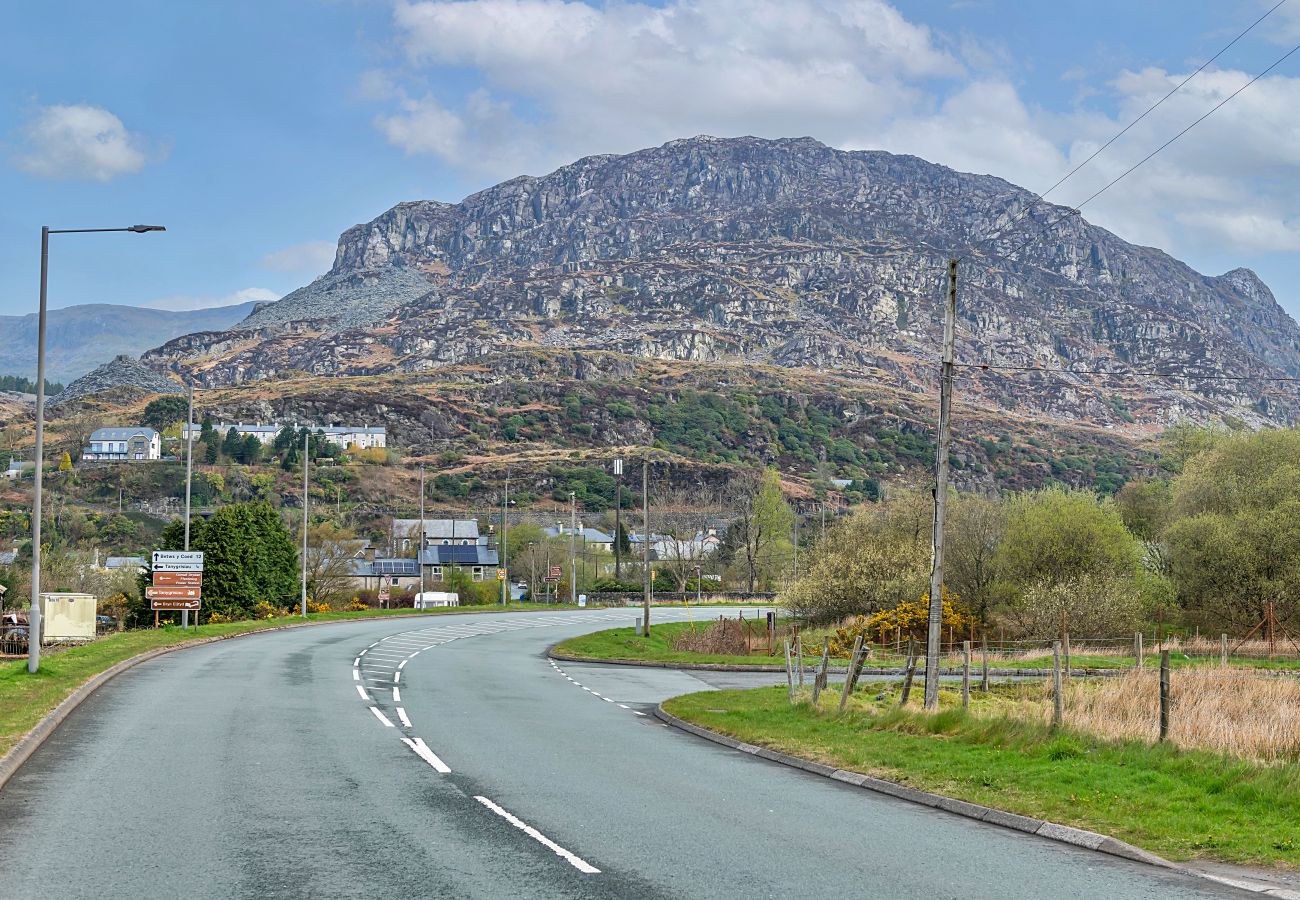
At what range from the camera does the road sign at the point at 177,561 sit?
46188 mm

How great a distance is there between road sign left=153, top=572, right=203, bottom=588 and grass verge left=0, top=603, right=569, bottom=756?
173cm

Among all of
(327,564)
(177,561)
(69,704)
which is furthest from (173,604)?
(327,564)

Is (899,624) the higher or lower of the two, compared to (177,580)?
lower

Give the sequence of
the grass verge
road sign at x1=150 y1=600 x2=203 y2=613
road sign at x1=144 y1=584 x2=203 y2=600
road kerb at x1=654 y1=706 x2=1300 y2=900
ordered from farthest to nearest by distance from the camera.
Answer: road sign at x1=144 y1=584 x2=203 y2=600 → road sign at x1=150 y1=600 x2=203 y2=613 → the grass verge → road kerb at x1=654 y1=706 x2=1300 y2=900

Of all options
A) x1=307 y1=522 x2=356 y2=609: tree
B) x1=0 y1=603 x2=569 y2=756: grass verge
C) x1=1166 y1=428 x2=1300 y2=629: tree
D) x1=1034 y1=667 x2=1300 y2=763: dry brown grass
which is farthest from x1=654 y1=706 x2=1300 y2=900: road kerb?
x1=307 y1=522 x2=356 y2=609: tree

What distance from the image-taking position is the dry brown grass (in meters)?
14.9

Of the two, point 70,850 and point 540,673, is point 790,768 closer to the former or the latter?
point 70,850

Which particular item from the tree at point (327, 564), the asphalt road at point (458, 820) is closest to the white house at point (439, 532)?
the tree at point (327, 564)

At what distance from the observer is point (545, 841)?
35.9 ft

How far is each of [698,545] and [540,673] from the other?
97245 millimetres

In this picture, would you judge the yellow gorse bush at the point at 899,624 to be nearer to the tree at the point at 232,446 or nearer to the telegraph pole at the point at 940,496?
the telegraph pole at the point at 940,496

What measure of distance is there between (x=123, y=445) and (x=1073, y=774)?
6915 inches

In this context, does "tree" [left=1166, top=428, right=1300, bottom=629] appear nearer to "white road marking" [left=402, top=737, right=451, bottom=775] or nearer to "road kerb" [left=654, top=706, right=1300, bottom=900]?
"road kerb" [left=654, top=706, right=1300, bottom=900]

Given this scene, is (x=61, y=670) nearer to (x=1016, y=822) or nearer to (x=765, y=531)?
(x=1016, y=822)
